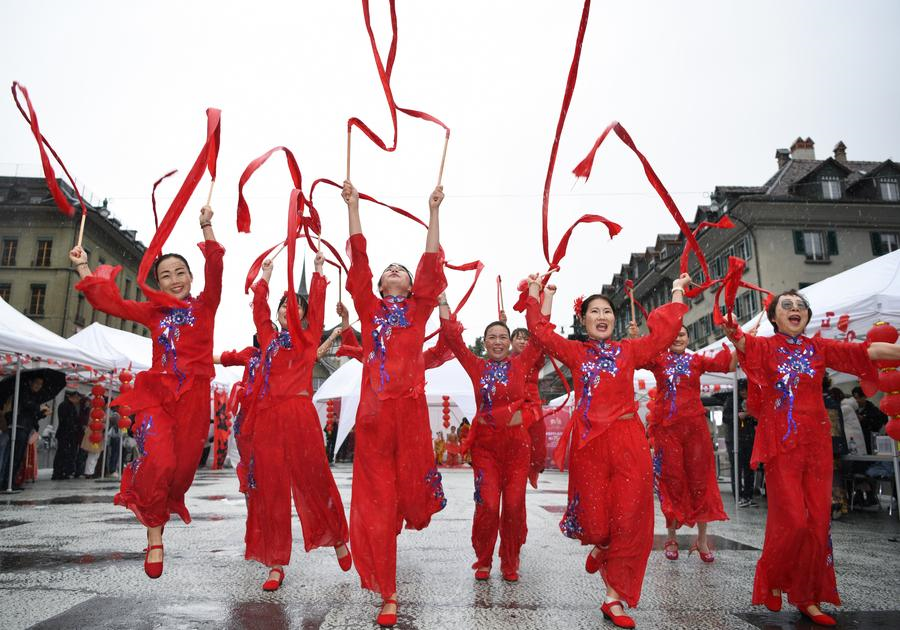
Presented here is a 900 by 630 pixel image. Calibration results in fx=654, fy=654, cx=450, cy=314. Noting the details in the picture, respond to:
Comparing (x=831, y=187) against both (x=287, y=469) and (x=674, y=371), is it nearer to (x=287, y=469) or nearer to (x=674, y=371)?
(x=674, y=371)

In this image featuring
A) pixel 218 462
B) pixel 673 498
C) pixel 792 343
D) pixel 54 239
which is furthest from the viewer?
pixel 54 239

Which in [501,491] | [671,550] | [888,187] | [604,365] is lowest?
[671,550]

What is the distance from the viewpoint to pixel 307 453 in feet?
13.8

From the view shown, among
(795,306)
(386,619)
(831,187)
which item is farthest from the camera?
(831,187)

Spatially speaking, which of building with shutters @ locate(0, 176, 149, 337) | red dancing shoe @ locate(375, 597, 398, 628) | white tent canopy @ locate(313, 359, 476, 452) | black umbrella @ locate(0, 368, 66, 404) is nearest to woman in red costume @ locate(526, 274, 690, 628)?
red dancing shoe @ locate(375, 597, 398, 628)

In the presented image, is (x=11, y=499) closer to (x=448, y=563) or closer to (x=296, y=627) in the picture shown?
(x=448, y=563)

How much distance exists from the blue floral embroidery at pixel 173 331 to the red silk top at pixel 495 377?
1.62m

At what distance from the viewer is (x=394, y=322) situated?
3.78 meters

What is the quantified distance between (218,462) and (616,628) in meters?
18.7

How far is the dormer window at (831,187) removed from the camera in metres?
31.5

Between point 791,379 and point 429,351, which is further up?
point 429,351

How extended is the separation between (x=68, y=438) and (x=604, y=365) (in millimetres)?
14423

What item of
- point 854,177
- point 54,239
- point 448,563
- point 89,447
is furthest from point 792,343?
point 54,239

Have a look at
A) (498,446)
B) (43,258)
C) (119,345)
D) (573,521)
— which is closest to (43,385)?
(119,345)
